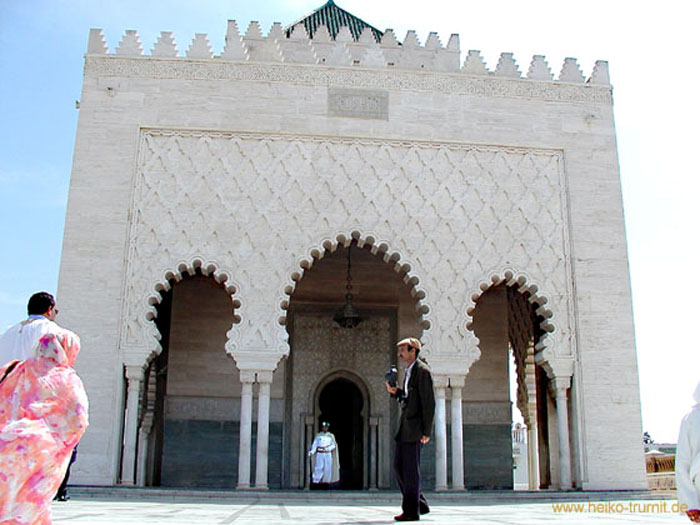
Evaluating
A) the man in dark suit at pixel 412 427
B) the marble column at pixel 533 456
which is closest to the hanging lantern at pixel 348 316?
the marble column at pixel 533 456

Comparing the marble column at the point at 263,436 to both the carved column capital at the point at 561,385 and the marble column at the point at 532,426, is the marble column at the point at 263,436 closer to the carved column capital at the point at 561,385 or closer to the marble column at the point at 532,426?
the carved column capital at the point at 561,385

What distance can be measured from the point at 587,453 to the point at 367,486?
2583 millimetres

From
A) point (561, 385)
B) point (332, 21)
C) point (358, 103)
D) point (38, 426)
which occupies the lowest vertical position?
point (38, 426)

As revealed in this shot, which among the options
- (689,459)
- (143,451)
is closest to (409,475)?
(689,459)

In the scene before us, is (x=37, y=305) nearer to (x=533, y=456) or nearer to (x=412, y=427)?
(x=412, y=427)

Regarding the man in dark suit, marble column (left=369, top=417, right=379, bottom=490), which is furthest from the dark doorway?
the man in dark suit

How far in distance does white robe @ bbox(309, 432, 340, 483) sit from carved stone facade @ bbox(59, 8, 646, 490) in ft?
1.53

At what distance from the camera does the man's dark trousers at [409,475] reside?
11.0ft

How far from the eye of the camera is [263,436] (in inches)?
275

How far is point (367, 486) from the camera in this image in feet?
28.6

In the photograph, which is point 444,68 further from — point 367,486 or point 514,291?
point 367,486

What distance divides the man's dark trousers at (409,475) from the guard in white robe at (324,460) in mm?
4093

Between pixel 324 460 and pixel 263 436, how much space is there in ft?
2.66

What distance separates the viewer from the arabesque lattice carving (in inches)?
284
